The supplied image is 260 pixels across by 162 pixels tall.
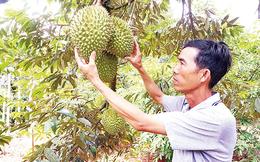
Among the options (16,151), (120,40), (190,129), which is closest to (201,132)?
(190,129)

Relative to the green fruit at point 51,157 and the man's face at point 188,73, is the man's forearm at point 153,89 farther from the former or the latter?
the green fruit at point 51,157

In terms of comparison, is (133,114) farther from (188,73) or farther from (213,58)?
(213,58)

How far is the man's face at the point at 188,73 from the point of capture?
1100mm

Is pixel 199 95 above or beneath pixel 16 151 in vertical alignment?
above

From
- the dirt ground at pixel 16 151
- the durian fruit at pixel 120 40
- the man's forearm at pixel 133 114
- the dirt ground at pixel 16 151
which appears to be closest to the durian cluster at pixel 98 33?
the durian fruit at pixel 120 40

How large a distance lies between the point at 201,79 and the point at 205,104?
0.13 metres

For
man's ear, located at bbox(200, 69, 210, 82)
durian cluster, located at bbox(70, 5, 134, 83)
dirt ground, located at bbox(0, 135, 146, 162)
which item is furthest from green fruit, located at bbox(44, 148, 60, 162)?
dirt ground, located at bbox(0, 135, 146, 162)

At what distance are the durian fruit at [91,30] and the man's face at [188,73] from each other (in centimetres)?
44

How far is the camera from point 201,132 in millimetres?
937

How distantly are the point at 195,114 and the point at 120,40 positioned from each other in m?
0.49

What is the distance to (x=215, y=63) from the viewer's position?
1.11m

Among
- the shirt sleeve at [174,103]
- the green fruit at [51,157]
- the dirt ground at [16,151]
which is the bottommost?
the dirt ground at [16,151]

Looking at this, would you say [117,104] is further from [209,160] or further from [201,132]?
[209,160]

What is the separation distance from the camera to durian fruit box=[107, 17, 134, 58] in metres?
1.01
